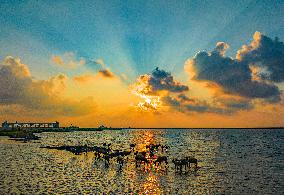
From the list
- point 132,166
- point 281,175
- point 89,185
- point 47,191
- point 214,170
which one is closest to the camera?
point 47,191

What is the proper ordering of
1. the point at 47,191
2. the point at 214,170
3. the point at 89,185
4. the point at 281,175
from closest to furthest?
the point at 47,191 < the point at 89,185 < the point at 281,175 < the point at 214,170

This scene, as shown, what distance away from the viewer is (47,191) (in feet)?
102

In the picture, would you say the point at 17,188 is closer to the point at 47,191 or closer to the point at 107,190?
the point at 47,191

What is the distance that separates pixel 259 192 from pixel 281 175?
13.3 meters

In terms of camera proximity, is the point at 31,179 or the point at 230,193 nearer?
the point at 230,193

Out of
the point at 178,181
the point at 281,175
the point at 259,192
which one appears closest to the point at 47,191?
the point at 178,181

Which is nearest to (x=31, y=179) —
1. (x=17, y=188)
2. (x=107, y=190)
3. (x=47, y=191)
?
(x=17, y=188)

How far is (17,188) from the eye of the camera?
32.2 m

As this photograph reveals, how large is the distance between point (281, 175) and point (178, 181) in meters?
16.6

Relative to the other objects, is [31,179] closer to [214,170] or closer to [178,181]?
[178,181]

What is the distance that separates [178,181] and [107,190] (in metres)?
10.2

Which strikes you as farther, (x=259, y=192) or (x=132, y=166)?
(x=132, y=166)

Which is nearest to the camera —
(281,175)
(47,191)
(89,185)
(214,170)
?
(47,191)

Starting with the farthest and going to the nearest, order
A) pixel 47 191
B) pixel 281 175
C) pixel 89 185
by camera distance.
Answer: pixel 281 175 < pixel 89 185 < pixel 47 191
